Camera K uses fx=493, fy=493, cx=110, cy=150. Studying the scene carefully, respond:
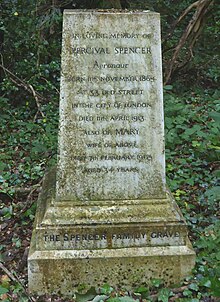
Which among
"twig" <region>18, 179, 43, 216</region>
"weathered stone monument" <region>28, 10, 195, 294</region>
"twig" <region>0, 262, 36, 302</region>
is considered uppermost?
"weathered stone monument" <region>28, 10, 195, 294</region>

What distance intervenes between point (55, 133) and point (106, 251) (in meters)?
3.78

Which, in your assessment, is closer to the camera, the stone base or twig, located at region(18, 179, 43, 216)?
the stone base

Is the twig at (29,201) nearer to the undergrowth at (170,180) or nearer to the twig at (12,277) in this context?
the undergrowth at (170,180)

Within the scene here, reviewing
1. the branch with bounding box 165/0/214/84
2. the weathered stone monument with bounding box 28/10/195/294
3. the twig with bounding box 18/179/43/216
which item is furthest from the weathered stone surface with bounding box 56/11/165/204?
the branch with bounding box 165/0/214/84

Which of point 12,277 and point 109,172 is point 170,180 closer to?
point 109,172

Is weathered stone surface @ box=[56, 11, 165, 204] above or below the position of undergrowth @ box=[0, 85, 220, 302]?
above

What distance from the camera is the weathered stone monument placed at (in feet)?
13.0

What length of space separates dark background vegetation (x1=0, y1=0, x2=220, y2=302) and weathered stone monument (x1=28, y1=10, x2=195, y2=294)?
0.19m

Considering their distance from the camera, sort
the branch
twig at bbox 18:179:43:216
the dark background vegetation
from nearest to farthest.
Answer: the dark background vegetation → twig at bbox 18:179:43:216 → the branch

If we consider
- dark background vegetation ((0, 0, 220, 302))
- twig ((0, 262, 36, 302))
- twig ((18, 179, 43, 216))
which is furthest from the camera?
twig ((18, 179, 43, 216))

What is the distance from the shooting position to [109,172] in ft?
13.9

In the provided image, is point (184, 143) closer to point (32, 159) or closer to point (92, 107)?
point (32, 159)

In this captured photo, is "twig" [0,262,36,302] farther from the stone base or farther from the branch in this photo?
the branch

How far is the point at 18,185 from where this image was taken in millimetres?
5941
